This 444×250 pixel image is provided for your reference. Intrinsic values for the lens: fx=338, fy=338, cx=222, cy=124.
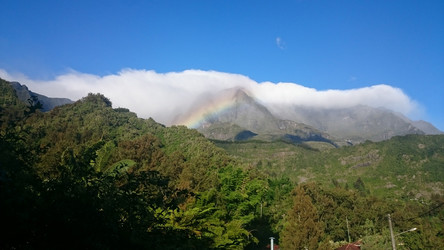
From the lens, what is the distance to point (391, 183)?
114 meters

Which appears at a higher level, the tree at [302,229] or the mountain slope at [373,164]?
the mountain slope at [373,164]

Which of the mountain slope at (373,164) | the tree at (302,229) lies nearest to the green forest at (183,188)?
the tree at (302,229)

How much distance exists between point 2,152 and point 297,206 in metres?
30.1

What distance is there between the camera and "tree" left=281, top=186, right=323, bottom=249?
30250mm

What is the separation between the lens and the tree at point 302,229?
99.2ft

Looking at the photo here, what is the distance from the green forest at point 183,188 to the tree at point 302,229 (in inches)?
3.7

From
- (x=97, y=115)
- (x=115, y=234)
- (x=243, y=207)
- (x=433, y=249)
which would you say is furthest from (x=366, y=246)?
(x=97, y=115)

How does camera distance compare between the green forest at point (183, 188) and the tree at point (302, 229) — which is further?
the tree at point (302, 229)

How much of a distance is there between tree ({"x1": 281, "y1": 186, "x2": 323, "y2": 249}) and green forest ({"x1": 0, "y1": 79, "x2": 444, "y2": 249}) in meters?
0.09

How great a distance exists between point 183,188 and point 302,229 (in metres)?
21.8

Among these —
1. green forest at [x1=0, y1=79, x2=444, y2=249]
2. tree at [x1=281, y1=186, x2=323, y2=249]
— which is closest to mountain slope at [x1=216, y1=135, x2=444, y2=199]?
green forest at [x1=0, y1=79, x2=444, y2=249]

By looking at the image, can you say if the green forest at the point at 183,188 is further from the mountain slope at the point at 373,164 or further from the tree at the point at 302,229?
the mountain slope at the point at 373,164

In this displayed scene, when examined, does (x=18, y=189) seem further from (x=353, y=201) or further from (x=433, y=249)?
(x=353, y=201)

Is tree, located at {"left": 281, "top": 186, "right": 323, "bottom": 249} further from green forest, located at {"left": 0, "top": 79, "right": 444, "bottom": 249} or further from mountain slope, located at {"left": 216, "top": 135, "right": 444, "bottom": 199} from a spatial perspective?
mountain slope, located at {"left": 216, "top": 135, "right": 444, "bottom": 199}
